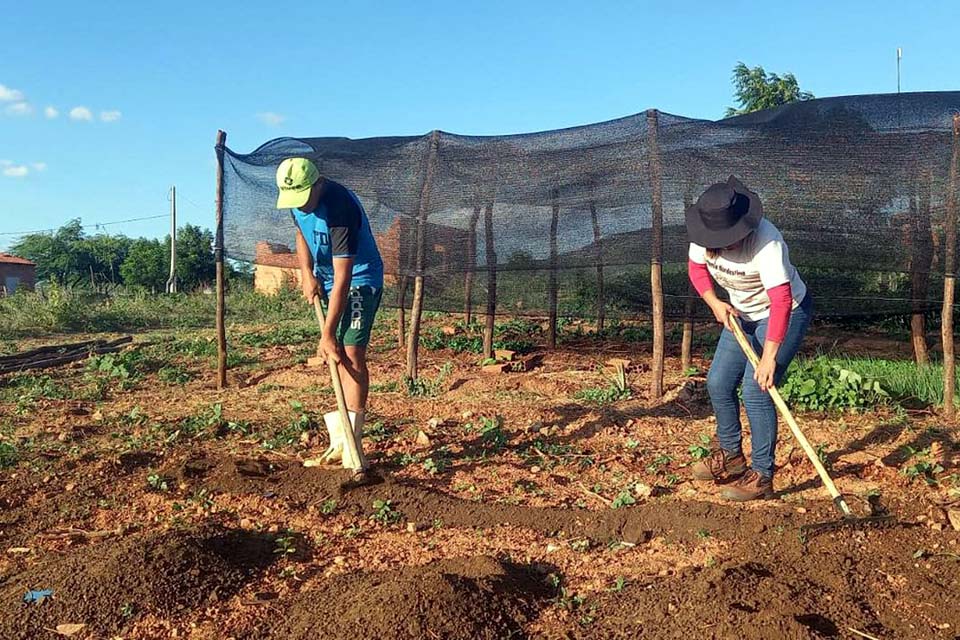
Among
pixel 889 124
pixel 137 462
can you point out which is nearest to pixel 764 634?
pixel 137 462

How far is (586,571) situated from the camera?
2941 millimetres

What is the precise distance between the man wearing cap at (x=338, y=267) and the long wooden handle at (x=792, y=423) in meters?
1.85

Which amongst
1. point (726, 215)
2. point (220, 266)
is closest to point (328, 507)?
point (726, 215)

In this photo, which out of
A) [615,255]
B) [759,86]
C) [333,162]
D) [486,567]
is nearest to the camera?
[486,567]

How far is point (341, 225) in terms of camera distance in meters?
3.79

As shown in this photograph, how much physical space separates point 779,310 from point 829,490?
0.83 meters

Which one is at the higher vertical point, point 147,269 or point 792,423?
point 147,269

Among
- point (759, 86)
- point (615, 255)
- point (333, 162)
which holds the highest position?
point (759, 86)

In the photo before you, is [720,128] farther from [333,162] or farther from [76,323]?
[76,323]

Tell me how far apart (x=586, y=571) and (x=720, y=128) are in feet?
13.0

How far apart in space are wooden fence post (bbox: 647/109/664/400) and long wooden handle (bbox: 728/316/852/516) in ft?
6.44

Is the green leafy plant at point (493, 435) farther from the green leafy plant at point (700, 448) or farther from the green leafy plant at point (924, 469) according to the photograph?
the green leafy plant at point (924, 469)

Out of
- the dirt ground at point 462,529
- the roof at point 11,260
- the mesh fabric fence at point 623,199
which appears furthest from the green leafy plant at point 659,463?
the roof at point 11,260

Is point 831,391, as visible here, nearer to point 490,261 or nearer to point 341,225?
point 490,261
